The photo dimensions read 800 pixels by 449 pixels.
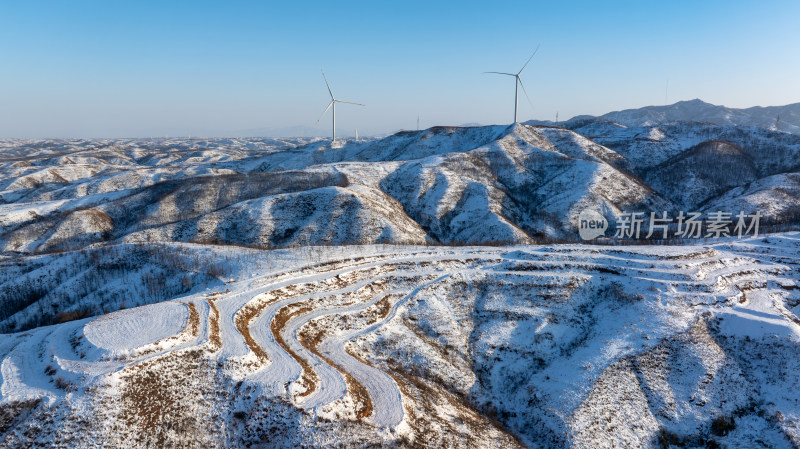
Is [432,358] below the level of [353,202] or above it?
below

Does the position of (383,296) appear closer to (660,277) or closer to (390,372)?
(390,372)

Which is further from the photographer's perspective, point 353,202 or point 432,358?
point 353,202

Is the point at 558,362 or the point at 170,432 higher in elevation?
the point at 170,432

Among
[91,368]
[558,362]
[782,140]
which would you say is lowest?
[558,362]

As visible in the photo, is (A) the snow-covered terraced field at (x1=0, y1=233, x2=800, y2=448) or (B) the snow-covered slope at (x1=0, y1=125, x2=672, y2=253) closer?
(A) the snow-covered terraced field at (x1=0, y1=233, x2=800, y2=448)

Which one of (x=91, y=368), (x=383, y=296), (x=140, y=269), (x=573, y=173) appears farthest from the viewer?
(x=573, y=173)

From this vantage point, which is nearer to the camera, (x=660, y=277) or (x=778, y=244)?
Answer: (x=660, y=277)

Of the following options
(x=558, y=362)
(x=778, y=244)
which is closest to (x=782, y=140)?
(x=778, y=244)

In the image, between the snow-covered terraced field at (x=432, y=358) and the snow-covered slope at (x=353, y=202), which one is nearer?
the snow-covered terraced field at (x=432, y=358)
